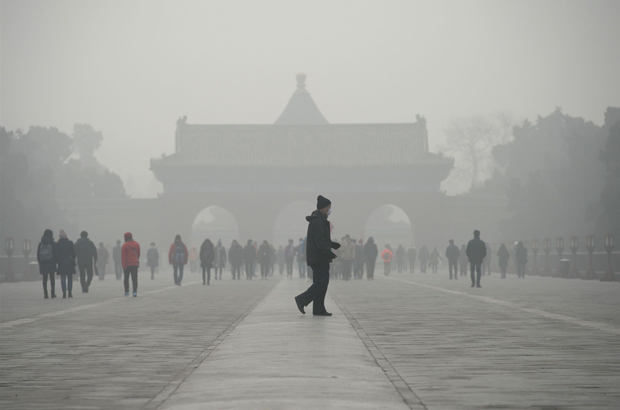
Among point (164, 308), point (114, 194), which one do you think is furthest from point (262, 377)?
point (114, 194)

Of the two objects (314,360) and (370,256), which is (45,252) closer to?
(314,360)

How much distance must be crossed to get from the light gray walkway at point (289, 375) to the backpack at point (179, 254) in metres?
16.4

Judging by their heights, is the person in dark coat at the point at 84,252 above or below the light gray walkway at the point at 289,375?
above

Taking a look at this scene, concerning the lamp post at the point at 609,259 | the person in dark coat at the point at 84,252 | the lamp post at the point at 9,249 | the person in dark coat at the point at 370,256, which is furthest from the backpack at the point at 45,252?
the lamp post at the point at 609,259

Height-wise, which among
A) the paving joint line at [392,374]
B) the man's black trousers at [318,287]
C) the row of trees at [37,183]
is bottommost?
the paving joint line at [392,374]

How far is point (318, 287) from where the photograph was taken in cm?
1120

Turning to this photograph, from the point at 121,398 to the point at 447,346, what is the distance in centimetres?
365

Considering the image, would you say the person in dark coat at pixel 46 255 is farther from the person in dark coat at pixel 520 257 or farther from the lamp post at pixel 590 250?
the person in dark coat at pixel 520 257

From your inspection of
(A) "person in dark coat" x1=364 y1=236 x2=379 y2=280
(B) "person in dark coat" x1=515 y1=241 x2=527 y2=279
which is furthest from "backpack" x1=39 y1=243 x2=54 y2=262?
(B) "person in dark coat" x1=515 y1=241 x2=527 y2=279

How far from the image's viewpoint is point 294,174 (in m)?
58.7

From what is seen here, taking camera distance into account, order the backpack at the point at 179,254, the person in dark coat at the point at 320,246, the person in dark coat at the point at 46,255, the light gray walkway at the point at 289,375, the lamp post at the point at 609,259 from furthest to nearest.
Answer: the lamp post at the point at 609,259
the backpack at the point at 179,254
the person in dark coat at the point at 46,255
the person in dark coat at the point at 320,246
the light gray walkway at the point at 289,375

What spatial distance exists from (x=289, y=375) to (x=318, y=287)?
16.6 ft

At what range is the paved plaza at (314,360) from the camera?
5.46 meters

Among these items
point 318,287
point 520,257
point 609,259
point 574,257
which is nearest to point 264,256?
point 520,257
